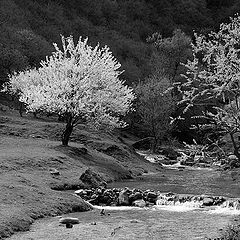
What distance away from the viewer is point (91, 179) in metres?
36.7

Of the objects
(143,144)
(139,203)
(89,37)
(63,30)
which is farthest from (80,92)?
(89,37)

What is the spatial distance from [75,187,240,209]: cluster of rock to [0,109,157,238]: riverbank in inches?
85.3

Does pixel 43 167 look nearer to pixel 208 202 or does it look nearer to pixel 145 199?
pixel 145 199

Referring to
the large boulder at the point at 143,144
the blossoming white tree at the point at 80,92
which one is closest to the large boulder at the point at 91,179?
the blossoming white tree at the point at 80,92

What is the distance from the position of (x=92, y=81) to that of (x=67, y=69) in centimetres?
298

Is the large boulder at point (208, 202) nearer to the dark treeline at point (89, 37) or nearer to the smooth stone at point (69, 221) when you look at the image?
the smooth stone at point (69, 221)

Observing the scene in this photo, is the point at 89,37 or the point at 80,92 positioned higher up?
the point at 89,37

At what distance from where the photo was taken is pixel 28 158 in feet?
129

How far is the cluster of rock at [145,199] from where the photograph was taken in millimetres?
29375

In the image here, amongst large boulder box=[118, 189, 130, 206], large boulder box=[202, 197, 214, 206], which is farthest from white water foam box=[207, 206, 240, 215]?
large boulder box=[118, 189, 130, 206]

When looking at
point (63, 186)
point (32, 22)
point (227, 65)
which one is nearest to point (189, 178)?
point (63, 186)

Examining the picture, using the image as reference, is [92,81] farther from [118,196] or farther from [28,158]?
[118,196]

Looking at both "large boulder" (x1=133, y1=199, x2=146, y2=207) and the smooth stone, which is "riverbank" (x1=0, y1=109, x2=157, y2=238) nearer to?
the smooth stone

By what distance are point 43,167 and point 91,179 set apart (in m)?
4.52
